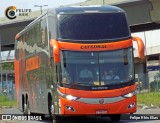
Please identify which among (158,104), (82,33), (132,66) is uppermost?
(82,33)

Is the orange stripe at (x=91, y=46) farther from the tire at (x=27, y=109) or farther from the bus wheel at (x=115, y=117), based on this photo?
the tire at (x=27, y=109)

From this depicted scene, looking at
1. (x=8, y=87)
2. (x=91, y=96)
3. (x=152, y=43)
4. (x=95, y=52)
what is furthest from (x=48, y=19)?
(x=152, y=43)

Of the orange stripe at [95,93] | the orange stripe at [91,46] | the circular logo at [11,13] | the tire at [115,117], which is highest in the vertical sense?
the circular logo at [11,13]

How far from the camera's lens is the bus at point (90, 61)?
15234 millimetres

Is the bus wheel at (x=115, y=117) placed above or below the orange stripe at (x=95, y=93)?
below

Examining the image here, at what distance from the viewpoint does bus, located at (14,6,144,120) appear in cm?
1523

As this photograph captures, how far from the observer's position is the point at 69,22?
1590cm

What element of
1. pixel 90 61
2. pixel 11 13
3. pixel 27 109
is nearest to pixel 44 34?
pixel 90 61

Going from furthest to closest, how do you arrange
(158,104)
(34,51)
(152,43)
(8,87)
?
(152,43) → (8,87) → (158,104) → (34,51)

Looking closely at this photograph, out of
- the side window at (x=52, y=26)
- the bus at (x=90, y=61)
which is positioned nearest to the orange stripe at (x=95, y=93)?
the bus at (x=90, y=61)

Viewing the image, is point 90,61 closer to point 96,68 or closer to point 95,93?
point 96,68

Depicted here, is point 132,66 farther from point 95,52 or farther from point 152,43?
point 152,43

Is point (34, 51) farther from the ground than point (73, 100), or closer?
farther from the ground

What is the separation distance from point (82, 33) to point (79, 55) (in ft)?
2.50
